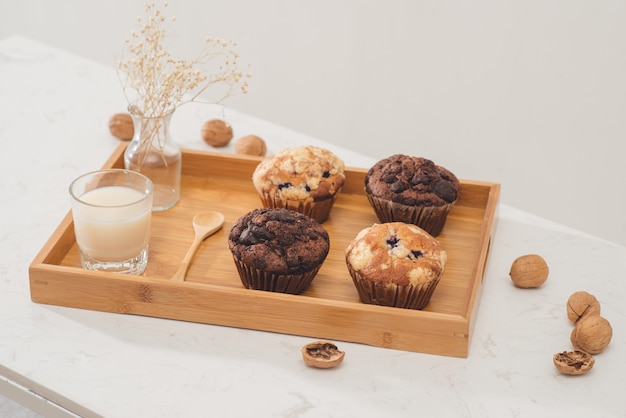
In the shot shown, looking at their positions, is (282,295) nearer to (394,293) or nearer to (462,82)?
(394,293)

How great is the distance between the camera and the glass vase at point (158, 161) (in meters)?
1.93

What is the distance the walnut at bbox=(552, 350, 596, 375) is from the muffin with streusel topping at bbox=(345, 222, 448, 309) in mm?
250

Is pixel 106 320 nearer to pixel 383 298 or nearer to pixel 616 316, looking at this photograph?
pixel 383 298

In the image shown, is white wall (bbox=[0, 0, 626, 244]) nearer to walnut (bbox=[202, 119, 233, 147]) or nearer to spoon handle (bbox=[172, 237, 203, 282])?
walnut (bbox=[202, 119, 233, 147])

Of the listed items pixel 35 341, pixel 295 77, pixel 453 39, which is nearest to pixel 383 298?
pixel 35 341

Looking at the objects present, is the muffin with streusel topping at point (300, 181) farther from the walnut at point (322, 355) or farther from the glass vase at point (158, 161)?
the walnut at point (322, 355)

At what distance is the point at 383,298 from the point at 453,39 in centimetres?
227

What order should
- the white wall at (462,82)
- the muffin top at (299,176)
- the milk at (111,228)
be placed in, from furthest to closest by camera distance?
1. the white wall at (462,82)
2. the muffin top at (299,176)
3. the milk at (111,228)

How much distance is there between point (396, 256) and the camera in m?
1.61

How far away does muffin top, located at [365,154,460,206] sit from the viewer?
1823 mm

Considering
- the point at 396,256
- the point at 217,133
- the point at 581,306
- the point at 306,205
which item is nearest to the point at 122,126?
the point at 217,133

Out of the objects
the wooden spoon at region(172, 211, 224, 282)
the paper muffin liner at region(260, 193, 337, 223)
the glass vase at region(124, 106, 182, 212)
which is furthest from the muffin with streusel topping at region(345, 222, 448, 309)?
the glass vase at region(124, 106, 182, 212)

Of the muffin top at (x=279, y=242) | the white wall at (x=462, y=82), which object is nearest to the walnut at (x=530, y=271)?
the muffin top at (x=279, y=242)

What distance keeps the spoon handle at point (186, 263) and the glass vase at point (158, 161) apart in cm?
19
